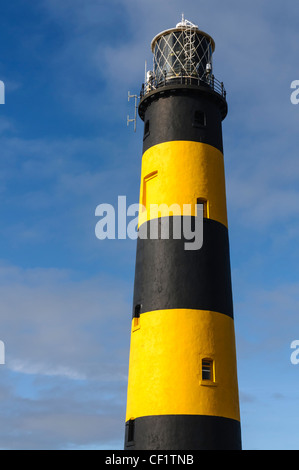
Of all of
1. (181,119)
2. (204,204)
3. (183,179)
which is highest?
(181,119)

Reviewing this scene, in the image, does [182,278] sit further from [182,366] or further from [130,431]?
[130,431]

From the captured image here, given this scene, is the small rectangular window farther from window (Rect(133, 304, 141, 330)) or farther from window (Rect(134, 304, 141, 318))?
window (Rect(134, 304, 141, 318))

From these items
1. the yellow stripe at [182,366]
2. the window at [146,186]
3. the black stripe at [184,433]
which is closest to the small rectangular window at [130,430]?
the yellow stripe at [182,366]

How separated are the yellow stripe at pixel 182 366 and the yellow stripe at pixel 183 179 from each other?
5264 mm

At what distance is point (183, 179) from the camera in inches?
1107

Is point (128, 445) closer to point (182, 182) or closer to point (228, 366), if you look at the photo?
point (228, 366)

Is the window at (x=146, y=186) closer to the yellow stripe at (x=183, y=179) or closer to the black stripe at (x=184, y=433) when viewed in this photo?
the yellow stripe at (x=183, y=179)

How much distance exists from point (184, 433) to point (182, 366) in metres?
2.73

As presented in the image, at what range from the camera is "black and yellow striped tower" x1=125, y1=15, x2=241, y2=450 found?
2477cm

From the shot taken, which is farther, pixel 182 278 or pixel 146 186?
pixel 146 186

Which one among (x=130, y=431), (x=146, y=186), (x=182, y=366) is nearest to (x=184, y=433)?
(x=182, y=366)

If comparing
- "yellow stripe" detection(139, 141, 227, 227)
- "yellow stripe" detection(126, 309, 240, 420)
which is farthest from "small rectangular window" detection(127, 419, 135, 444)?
"yellow stripe" detection(139, 141, 227, 227)

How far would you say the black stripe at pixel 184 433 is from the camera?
79.0 feet
